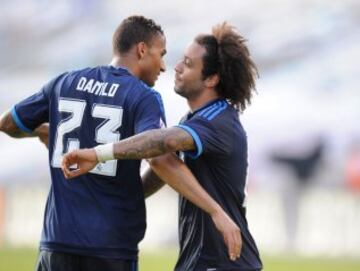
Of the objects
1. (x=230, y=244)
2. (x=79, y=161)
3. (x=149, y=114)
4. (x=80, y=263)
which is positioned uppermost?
(x=149, y=114)

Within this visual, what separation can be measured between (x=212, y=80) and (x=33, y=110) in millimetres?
1175

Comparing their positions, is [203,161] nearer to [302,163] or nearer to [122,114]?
[122,114]

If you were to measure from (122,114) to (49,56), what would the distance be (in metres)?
19.6

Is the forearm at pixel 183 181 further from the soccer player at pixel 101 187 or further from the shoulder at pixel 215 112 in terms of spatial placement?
the shoulder at pixel 215 112

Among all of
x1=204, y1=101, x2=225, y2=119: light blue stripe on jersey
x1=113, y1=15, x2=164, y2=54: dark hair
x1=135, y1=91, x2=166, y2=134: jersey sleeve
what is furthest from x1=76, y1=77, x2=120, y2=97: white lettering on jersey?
x1=204, y1=101, x2=225, y2=119: light blue stripe on jersey

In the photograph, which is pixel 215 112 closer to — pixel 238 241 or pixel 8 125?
pixel 238 241

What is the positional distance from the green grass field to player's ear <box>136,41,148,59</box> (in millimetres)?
7774

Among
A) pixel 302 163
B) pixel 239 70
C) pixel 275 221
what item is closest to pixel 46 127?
pixel 239 70

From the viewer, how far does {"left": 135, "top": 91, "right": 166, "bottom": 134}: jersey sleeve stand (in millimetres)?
5734

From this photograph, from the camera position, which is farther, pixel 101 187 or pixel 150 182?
pixel 150 182

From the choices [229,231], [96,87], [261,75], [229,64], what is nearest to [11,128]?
[96,87]

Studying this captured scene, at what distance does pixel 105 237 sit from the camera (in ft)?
19.1

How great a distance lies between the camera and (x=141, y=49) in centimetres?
620

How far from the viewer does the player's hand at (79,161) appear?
553 centimetres
